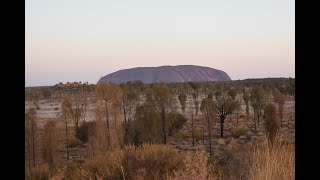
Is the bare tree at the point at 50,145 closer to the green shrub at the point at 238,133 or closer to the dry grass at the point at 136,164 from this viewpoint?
the dry grass at the point at 136,164

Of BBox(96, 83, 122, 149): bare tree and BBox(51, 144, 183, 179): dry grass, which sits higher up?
BBox(96, 83, 122, 149): bare tree

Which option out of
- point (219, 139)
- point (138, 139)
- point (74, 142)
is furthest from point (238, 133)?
point (74, 142)

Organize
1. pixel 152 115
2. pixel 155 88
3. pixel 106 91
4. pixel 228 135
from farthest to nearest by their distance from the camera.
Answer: pixel 155 88
pixel 228 135
pixel 106 91
pixel 152 115

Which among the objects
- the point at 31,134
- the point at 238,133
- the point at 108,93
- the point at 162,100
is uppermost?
the point at 108,93

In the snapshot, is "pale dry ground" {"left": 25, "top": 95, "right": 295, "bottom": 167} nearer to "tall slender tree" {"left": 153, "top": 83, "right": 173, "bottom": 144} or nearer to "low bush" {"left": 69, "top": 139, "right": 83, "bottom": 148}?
"low bush" {"left": 69, "top": 139, "right": 83, "bottom": 148}

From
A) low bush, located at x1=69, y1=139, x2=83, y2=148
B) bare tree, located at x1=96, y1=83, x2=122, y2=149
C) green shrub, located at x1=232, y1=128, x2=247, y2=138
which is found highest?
bare tree, located at x1=96, y1=83, x2=122, y2=149

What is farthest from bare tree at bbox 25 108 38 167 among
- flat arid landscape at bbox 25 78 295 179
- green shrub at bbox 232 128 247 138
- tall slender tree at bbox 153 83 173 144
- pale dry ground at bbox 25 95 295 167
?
green shrub at bbox 232 128 247 138

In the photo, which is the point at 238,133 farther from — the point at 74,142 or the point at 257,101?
the point at 257,101
